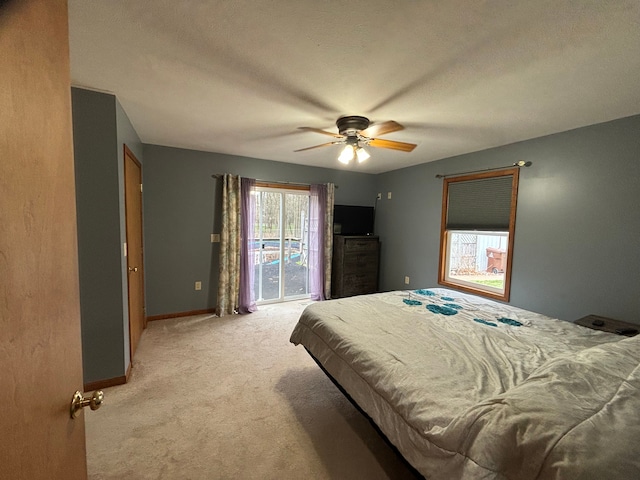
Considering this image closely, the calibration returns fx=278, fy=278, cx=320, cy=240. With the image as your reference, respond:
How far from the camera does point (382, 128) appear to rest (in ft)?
7.86

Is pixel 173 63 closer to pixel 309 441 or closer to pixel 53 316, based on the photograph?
pixel 53 316

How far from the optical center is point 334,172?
4.83 metres

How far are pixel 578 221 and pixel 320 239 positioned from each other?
125 inches

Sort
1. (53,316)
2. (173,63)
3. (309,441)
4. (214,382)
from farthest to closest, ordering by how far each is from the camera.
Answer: (214,382)
(309,441)
(173,63)
(53,316)

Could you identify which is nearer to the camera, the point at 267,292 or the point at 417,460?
the point at 417,460

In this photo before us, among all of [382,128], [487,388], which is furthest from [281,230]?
[487,388]

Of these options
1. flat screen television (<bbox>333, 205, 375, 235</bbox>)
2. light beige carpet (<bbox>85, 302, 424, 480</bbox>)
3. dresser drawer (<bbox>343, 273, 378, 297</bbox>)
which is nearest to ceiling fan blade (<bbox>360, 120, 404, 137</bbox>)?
flat screen television (<bbox>333, 205, 375, 235</bbox>)

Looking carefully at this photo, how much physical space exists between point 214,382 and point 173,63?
94.3 inches

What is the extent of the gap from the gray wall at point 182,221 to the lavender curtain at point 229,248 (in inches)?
7.0

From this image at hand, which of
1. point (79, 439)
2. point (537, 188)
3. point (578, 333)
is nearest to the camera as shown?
point (79, 439)

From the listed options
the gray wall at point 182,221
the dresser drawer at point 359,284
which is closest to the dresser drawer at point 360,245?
the dresser drawer at point 359,284

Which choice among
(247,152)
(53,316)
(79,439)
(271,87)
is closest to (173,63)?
(271,87)

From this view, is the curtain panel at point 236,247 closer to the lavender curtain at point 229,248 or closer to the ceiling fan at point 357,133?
the lavender curtain at point 229,248

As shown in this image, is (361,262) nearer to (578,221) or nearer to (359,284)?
(359,284)
